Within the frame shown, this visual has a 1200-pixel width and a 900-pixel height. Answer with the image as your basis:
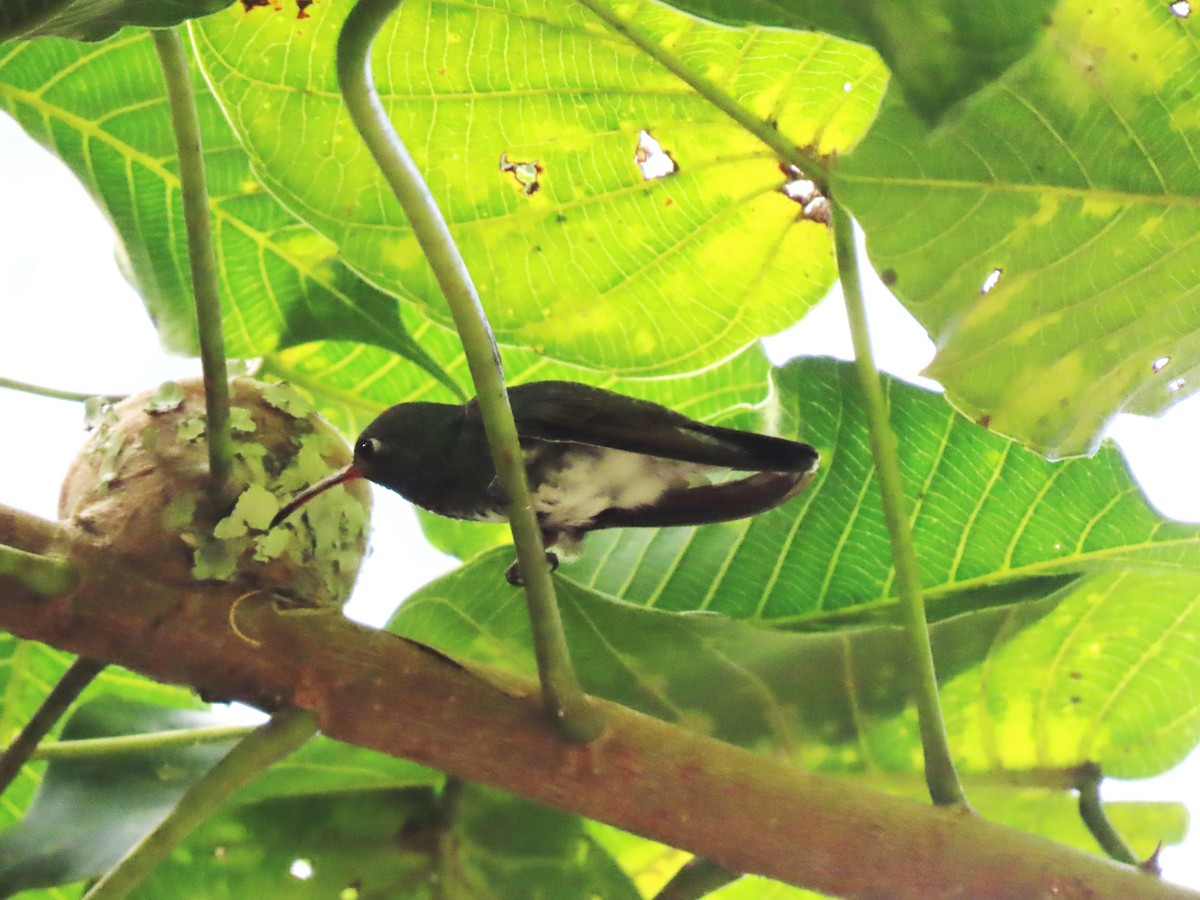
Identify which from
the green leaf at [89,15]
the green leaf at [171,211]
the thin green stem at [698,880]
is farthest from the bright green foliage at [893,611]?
the green leaf at [89,15]

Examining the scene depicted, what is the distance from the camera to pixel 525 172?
38.2 inches

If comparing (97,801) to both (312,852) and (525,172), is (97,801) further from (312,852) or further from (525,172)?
(525,172)

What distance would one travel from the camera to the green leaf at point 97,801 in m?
0.85

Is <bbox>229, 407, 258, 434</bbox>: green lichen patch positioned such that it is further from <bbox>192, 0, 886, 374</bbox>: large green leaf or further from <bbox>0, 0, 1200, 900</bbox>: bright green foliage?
<bbox>192, 0, 886, 374</bbox>: large green leaf

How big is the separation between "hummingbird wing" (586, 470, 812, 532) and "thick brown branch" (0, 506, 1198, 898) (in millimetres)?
233

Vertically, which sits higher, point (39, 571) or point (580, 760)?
point (39, 571)

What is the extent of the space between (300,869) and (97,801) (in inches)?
7.3

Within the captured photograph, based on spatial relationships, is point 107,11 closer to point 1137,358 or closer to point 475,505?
point 475,505

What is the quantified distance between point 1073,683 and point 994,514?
178 mm

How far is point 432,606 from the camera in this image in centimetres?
95

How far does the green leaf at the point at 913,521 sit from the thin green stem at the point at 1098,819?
0.60 feet

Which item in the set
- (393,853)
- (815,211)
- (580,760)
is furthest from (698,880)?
(815,211)

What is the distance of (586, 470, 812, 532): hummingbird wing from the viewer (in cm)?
87

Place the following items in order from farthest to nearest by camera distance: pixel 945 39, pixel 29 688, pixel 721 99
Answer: pixel 29 688 < pixel 721 99 < pixel 945 39
